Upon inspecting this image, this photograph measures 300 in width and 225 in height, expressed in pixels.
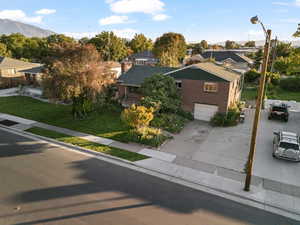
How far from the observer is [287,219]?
8.45m

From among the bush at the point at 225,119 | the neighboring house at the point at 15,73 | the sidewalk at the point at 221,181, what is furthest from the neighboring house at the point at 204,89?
the neighboring house at the point at 15,73

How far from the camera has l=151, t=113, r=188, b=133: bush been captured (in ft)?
59.1

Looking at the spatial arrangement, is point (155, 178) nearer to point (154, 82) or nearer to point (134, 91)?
point (154, 82)

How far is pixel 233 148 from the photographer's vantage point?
15148 millimetres

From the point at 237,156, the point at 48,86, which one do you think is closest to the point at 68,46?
the point at 48,86

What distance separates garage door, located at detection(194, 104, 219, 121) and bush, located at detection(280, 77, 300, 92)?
90.6 feet

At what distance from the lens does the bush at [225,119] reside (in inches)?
777

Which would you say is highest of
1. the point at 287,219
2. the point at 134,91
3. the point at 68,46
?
the point at 68,46

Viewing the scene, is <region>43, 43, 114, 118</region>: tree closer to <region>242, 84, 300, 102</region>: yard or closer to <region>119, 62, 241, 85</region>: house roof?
<region>119, 62, 241, 85</region>: house roof

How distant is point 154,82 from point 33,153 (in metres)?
12.4

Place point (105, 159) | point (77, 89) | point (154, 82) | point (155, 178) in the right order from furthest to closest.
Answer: point (154, 82) → point (77, 89) → point (105, 159) → point (155, 178)

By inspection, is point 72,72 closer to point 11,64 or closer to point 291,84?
point 11,64

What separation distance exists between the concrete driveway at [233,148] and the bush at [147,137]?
0.68 meters

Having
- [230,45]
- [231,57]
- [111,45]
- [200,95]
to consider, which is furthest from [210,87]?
[230,45]
